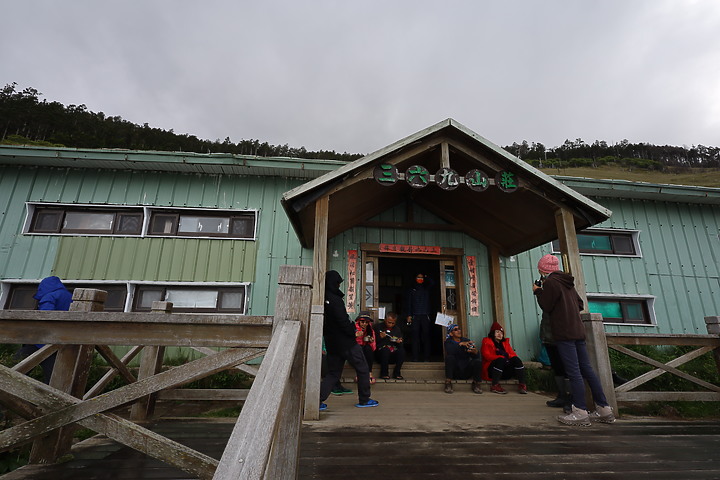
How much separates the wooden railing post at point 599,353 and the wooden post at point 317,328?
3.56 m

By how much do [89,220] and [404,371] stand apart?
7746 mm

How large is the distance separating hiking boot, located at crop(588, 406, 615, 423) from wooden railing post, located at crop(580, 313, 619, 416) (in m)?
0.39

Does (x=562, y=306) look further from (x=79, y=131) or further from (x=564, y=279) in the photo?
(x=79, y=131)

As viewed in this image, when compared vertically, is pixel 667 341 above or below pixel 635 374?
above

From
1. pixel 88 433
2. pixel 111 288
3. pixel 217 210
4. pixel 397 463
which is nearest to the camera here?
pixel 397 463

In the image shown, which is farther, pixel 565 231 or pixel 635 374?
pixel 635 374

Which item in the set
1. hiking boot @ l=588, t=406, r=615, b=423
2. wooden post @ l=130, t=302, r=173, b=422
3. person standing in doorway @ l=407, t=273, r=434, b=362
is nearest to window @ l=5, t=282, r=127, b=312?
wooden post @ l=130, t=302, r=173, b=422

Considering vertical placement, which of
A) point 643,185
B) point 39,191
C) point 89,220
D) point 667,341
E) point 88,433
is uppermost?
point 643,185

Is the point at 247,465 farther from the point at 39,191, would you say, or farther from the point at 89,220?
the point at 39,191

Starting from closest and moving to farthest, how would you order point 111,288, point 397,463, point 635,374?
point 397,463
point 635,374
point 111,288

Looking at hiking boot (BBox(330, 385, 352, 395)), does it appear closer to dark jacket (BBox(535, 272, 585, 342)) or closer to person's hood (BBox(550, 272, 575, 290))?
dark jacket (BBox(535, 272, 585, 342))

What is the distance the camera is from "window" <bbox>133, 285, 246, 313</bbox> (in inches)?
300

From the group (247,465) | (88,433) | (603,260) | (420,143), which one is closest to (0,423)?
(88,433)

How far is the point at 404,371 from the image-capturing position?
708 centimetres
